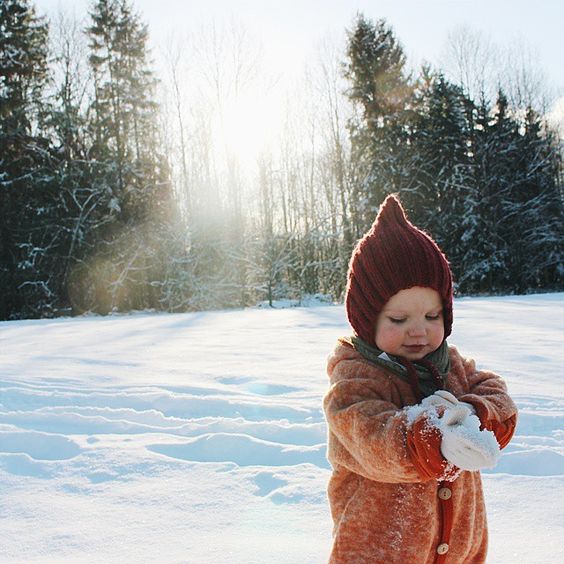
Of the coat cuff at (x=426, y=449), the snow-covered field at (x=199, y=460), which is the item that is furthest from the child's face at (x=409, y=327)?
the snow-covered field at (x=199, y=460)

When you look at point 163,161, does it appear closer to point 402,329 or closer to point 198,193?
point 198,193

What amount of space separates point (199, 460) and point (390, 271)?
188cm

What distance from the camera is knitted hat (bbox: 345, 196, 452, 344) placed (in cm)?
131

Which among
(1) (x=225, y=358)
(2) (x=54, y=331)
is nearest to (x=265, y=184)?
(2) (x=54, y=331)

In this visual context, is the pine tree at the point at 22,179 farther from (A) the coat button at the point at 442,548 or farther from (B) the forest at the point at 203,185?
(A) the coat button at the point at 442,548

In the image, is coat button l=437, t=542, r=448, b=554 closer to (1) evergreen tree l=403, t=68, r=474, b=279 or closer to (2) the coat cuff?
(2) the coat cuff

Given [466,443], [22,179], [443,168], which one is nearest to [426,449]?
[466,443]

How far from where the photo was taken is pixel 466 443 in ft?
3.14

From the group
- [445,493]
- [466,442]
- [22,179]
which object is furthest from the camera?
[22,179]

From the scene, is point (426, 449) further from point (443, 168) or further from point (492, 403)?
point (443, 168)

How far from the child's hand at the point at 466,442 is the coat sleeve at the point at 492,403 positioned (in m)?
0.16

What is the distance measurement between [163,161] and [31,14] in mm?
7198

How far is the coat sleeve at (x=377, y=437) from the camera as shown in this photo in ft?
3.33

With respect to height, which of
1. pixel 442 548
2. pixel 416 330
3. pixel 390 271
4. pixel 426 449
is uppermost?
pixel 390 271
